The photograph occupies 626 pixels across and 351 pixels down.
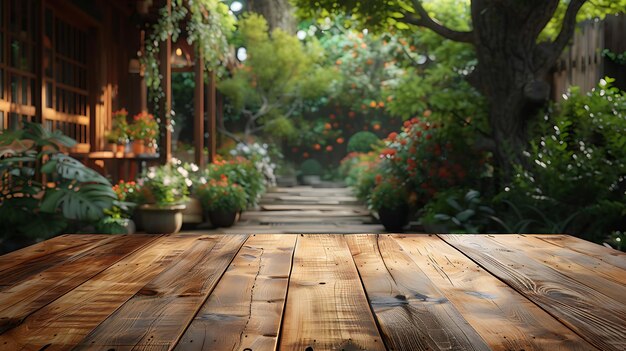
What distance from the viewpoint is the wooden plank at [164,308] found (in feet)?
3.93

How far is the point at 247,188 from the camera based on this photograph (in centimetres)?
941

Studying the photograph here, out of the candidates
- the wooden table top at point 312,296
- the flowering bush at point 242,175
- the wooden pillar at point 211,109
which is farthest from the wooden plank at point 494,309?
the wooden pillar at point 211,109

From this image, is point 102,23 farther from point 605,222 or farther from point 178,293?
point 178,293

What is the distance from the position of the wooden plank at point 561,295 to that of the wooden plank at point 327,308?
1.30 feet

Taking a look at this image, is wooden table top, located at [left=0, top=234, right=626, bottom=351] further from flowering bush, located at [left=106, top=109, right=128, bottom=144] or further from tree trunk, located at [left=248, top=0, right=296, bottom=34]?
tree trunk, located at [left=248, top=0, right=296, bottom=34]

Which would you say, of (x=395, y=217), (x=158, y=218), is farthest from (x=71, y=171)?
(x=395, y=217)

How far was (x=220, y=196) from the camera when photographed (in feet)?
26.5

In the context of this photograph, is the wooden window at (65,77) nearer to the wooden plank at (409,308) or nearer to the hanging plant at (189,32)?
the hanging plant at (189,32)

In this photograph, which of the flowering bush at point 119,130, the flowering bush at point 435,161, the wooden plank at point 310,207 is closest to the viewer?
the flowering bush at point 435,161

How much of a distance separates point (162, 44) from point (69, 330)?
23.2 feet

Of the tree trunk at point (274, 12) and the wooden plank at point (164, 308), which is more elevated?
the tree trunk at point (274, 12)

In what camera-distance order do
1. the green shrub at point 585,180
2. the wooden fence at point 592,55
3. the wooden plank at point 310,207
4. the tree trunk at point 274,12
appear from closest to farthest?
the green shrub at point 585,180, the wooden fence at point 592,55, the wooden plank at point 310,207, the tree trunk at point 274,12

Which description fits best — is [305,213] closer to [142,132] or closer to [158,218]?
[142,132]

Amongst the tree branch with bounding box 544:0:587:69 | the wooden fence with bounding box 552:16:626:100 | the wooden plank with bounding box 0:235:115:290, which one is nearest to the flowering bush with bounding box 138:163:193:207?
the tree branch with bounding box 544:0:587:69
